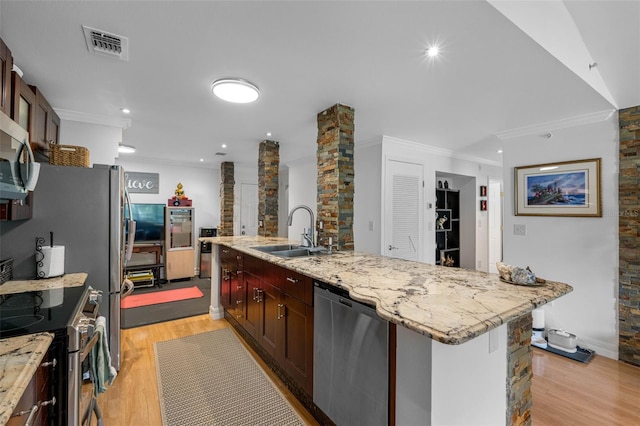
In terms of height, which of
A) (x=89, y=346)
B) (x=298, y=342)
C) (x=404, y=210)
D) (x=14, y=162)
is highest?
(x=14, y=162)

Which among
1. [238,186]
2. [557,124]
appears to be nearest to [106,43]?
[557,124]

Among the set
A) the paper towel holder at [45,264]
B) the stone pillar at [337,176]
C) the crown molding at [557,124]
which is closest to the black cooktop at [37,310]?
the paper towel holder at [45,264]

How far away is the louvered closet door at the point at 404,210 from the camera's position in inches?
156

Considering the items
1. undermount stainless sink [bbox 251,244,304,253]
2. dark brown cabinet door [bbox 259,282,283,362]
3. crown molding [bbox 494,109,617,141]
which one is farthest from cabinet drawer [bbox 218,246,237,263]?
crown molding [bbox 494,109,617,141]

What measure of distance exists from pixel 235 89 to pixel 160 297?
3754 millimetres

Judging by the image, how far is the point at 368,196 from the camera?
13.4 ft

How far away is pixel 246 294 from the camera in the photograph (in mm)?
2832

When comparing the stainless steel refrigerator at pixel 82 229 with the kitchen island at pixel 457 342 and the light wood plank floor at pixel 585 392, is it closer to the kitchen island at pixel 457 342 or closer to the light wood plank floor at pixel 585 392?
the kitchen island at pixel 457 342

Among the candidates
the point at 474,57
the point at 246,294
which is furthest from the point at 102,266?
the point at 474,57

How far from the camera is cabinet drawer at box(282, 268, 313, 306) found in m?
1.84

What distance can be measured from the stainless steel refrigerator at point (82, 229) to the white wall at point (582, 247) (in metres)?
4.28

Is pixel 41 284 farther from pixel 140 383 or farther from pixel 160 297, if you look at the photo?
pixel 160 297

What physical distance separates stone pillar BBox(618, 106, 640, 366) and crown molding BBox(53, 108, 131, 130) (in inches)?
204

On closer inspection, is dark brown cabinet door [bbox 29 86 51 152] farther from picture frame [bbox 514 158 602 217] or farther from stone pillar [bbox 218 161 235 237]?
picture frame [bbox 514 158 602 217]
